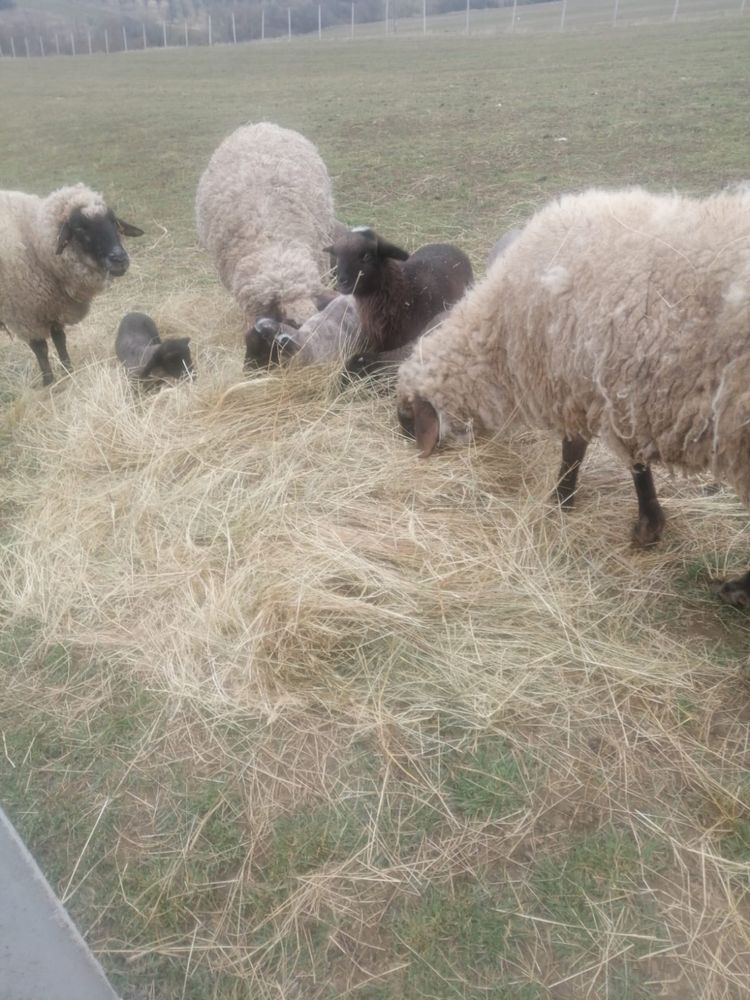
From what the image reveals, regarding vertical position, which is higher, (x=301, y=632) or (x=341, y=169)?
(x=341, y=169)

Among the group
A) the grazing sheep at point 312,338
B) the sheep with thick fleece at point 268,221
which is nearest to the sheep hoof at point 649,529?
the grazing sheep at point 312,338

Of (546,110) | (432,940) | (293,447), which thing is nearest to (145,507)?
(293,447)

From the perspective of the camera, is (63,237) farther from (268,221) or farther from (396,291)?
(396,291)

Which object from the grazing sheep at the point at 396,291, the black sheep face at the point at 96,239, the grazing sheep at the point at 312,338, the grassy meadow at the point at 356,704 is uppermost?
the black sheep face at the point at 96,239

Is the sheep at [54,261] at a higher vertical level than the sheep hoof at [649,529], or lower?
higher

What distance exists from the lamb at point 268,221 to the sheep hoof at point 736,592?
365cm

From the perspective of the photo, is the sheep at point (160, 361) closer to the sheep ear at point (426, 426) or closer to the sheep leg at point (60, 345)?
the sheep leg at point (60, 345)

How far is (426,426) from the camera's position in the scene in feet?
13.5

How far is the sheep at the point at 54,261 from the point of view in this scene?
5.64m

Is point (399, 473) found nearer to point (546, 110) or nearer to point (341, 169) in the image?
point (341, 169)

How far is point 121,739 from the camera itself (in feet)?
8.95

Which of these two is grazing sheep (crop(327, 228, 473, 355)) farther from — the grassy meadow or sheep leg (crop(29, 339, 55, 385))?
sheep leg (crop(29, 339, 55, 385))

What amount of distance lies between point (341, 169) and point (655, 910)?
10665 millimetres

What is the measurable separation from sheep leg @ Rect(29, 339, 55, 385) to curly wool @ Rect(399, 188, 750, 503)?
3.71 m
